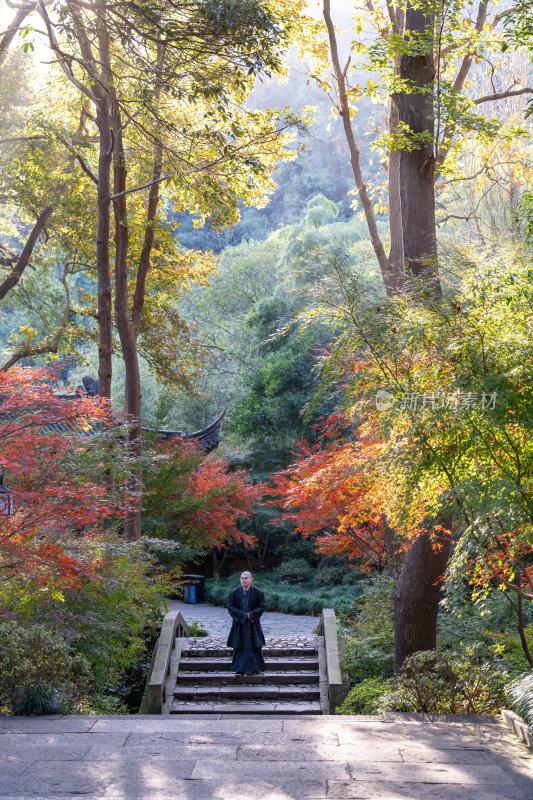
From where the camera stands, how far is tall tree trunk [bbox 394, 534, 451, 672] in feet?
25.8

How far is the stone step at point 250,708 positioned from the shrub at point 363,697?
545 mm

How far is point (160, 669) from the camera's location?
28.7 ft

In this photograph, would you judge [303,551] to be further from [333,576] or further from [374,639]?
[374,639]

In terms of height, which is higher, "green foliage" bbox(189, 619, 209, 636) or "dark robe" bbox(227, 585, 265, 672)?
"dark robe" bbox(227, 585, 265, 672)

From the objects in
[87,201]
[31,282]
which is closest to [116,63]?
[87,201]

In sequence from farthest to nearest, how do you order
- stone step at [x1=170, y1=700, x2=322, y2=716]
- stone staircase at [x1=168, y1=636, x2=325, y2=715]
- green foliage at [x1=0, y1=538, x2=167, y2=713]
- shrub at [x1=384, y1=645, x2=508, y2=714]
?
1. stone staircase at [x1=168, y1=636, x2=325, y2=715]
2. stone step at [x1=170, y1=700, x2=322, y2=716]
3. green foliage at [x1=0, y1=538, x2=167, y2=713]
4. shrub at [x1=384, y1=645, x2=508, y2=714]

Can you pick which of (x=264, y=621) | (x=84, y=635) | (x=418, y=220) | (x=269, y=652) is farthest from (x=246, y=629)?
(x=264, y=621)

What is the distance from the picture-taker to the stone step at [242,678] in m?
8.89

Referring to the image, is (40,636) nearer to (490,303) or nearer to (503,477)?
(503,477)

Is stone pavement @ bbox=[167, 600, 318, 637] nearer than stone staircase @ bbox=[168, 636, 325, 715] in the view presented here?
No

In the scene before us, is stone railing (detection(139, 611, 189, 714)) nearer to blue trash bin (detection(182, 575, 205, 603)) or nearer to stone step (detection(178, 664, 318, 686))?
stone step (detection(178, 664, 318, 686))

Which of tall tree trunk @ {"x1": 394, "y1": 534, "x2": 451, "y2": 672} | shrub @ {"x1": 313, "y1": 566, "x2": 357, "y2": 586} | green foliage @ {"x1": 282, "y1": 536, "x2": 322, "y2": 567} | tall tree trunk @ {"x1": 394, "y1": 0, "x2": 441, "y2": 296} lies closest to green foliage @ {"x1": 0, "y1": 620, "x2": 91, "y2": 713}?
tall tree trunk @ {"x1": 394, "y1": 534, "x2": 451, "y2": 672}

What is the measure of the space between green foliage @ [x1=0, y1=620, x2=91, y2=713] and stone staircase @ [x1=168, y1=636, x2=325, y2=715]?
7.74 feet

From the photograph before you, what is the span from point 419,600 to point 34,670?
4078 mm
